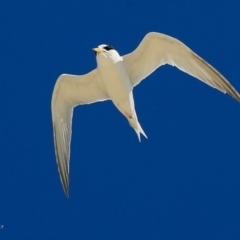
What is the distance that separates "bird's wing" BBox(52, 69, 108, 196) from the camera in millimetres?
8062

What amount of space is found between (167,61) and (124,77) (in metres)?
0.28

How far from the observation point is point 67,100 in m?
8.17

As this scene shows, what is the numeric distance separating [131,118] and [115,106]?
17 centimetres

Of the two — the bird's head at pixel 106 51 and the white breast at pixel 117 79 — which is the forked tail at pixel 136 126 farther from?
the bird's head at pixel 106 51

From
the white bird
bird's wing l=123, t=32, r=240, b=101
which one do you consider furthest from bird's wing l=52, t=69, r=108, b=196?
bird's wing l=123, t=32, r=240, b=101

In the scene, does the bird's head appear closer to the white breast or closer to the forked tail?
the white breast

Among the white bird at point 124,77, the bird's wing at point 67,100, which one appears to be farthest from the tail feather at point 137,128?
Result: the bird's wing at point 67,100

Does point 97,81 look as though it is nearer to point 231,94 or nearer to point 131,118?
point 131,118

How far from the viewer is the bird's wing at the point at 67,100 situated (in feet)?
26.5

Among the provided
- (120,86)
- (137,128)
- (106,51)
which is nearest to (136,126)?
(137,128)

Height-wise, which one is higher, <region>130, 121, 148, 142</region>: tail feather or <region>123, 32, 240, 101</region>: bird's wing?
<region>123, 32, 240, 101</region>: bird's wing

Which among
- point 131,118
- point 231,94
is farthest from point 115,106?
point 231,94

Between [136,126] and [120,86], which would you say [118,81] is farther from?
[136,126]

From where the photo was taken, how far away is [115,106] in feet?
26.3
